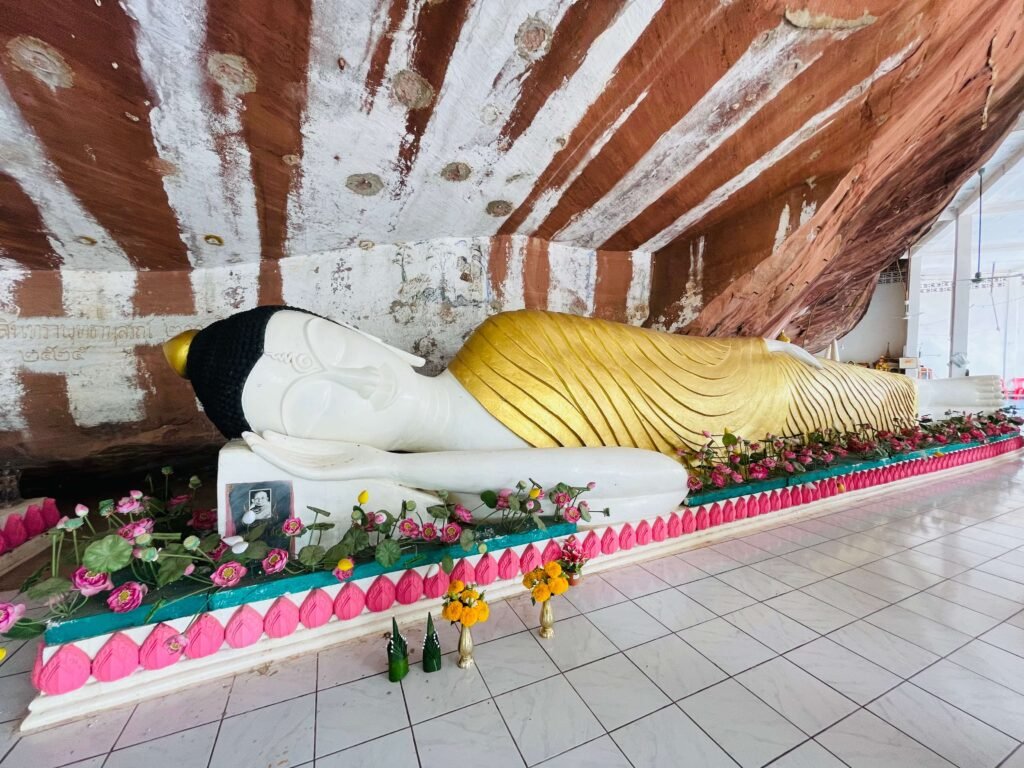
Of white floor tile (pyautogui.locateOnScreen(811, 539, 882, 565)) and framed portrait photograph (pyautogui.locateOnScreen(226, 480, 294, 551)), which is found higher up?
framed portrait photograph (pyautogui.locateOnScreen(226, 480, 294, 551))

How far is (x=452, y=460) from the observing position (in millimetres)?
1701

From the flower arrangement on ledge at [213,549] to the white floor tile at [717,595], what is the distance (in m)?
0.59

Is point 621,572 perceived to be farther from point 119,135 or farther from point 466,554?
point 119,135

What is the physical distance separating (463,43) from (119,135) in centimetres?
136

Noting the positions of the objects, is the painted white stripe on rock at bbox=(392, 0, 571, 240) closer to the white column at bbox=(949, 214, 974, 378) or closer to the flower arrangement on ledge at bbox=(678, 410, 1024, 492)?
the flower arrangement on ledge at bbox=(678, 410, 1024, 492)

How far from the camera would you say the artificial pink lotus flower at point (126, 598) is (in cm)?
110

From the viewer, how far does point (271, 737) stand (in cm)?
102

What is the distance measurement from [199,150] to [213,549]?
1.60 m

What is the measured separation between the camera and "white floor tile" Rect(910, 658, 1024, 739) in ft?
3.58

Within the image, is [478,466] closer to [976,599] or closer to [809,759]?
[809,759]

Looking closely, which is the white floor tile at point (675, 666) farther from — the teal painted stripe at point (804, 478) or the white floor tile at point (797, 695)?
the teal painted stripe at point (804, 478)

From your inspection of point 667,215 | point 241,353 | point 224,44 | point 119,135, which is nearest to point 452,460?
point 241,353

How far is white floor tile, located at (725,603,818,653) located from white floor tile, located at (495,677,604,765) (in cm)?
74

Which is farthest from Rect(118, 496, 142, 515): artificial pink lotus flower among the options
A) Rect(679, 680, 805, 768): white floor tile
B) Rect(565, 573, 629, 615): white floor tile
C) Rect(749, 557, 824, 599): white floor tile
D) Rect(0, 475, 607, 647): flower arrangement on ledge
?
Rect(749, 557, 824, 599): white floor tile
